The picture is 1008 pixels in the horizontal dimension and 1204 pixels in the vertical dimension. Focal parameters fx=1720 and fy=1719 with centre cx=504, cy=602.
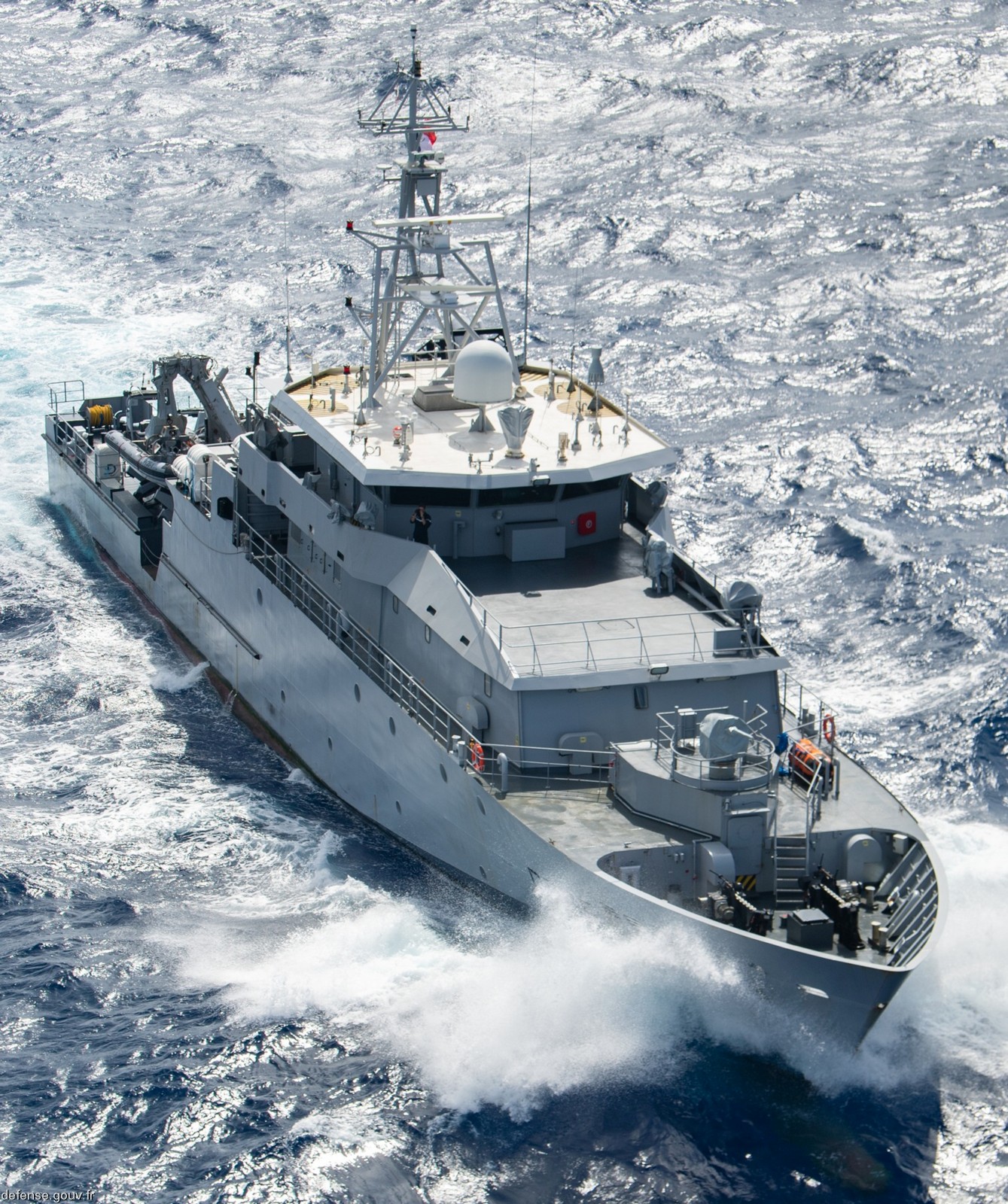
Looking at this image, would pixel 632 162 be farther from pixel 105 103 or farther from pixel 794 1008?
pixel 794 1008

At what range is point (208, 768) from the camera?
1255 inches

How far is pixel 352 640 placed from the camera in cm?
2978

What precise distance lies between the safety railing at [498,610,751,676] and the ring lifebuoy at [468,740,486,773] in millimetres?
1393

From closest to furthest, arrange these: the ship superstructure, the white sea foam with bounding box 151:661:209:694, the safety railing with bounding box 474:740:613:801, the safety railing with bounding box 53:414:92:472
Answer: the ship superstructure → the safety railing with bounding box 474:740:613:801 → the white sea foam with bounding box 151:661:209:694 → the safety railing with bounding box 53:414:92:472

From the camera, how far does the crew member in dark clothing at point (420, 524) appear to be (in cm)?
2831

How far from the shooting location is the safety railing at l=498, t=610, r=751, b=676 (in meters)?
25.7

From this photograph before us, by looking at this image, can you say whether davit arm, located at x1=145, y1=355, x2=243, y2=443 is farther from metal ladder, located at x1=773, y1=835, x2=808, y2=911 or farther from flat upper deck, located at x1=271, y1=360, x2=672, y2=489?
metal ladder, located at x1=773, y1=835, x2=808, y2=911

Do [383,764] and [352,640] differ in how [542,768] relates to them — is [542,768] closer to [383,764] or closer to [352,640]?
[383,764]

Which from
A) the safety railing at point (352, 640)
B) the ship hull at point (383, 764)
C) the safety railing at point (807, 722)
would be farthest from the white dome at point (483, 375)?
the safety railing at point (807, 722)

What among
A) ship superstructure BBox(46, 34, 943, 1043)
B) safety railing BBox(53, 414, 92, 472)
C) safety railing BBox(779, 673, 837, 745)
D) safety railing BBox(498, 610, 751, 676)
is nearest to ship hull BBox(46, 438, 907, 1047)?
ship superstructure BBox(46, 34, 943, 1043)

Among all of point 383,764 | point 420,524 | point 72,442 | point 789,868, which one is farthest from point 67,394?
point 789,868

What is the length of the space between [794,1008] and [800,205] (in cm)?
Result: 3622

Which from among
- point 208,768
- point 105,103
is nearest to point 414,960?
point 208,768

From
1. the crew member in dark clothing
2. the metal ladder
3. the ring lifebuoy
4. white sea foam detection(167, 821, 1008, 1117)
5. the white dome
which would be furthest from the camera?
the white dome
